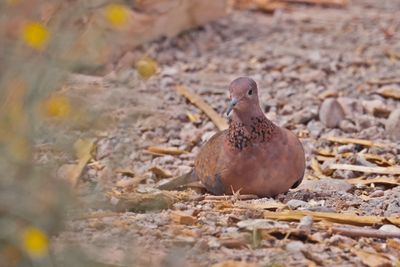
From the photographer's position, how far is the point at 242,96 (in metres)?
5.11

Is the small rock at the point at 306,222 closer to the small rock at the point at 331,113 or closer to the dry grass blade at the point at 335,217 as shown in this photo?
the dry grass blade at the point at 335,217

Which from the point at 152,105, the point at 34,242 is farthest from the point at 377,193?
the point at 34,242

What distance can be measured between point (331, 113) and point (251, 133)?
173 cm

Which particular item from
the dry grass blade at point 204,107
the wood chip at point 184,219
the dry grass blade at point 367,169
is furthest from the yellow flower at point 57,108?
the dry grass blade at point 204,107

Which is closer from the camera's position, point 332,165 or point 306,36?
point 332,165

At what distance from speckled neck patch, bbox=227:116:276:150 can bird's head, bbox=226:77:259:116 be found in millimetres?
62

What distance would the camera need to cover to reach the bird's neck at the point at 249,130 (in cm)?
507

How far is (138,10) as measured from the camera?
8.25 m

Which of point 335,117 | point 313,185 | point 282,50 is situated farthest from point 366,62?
point 313,185

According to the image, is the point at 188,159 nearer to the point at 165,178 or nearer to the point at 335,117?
the point at 165,178

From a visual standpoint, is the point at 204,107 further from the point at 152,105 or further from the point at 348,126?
the point at 348,126

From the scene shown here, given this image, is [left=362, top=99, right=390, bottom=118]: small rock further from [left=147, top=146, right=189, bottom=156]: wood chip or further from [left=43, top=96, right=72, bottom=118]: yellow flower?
[left=43, top=96, right=72, bottom=118]: yellow flower

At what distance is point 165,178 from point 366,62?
111 inches

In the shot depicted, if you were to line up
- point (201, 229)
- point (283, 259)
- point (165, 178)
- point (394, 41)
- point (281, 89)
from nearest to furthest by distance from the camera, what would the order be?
point (283, 259) < point (201, 229) < point (165, 178) < point (281, 89) < point (394, 41)
